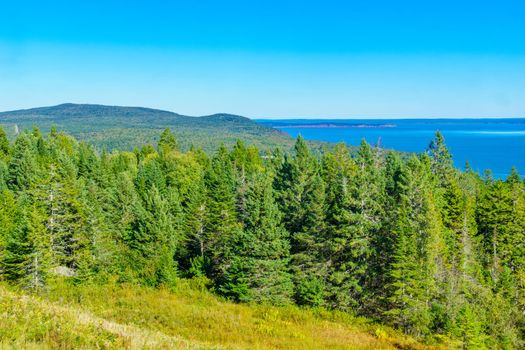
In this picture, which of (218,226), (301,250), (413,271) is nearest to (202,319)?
(301,250)

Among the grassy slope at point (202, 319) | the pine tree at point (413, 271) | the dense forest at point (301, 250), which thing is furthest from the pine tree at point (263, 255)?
the pine tree at point (413, 271)

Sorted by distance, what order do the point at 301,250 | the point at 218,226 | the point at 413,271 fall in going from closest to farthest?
1. the point at 413,271
2. the point at 301,250
3. the point at 218,226

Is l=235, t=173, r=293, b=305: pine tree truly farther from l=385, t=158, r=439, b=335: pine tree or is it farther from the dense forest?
l=385, t=158, r=439, b=335: pine tree

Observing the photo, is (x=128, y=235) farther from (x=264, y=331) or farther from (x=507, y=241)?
(x=507, y=241)

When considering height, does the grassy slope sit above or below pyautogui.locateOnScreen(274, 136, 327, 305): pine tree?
below

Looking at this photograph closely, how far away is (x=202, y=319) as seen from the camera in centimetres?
3067

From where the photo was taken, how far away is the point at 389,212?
3828 centimetres

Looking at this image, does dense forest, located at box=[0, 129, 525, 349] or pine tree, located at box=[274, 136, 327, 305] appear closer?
dense forest, located at box=[0, 129, 525, 349]

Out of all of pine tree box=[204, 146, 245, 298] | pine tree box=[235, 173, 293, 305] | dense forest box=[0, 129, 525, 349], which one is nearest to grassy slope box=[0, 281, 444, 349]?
pine tree box=[235, 173, 293, 305]

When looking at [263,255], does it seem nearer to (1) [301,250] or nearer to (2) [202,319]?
(1) [301,250]

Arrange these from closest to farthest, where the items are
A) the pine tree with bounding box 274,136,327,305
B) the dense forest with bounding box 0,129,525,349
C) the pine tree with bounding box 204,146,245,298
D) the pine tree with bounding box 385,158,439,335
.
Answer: the pine tree with bounding box 385,158,439,335, the dense forest with bounding box 0,129,525,349, the pine tree with bounding box 274,136,327,305, the pine tree with bounding box 204,146,245,298

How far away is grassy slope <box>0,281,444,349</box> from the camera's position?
15.6m

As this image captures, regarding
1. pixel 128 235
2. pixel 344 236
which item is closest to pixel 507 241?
pixel 344 236

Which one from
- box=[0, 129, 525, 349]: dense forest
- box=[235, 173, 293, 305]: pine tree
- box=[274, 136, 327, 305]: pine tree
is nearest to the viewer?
box=[0, 129, 525, 349]: dense forest
